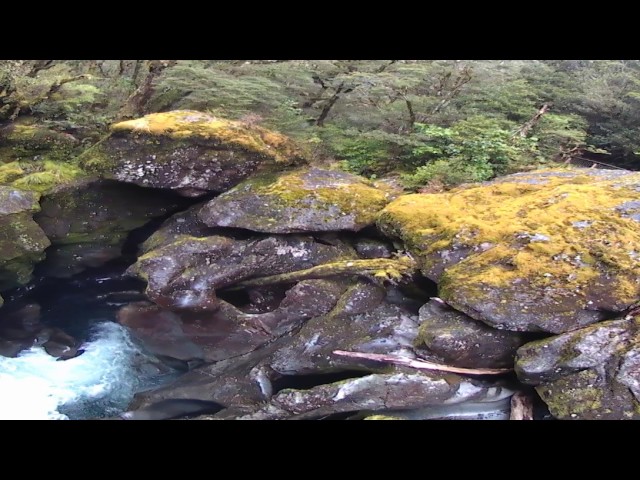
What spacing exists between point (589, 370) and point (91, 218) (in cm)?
852

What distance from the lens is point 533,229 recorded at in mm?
6930

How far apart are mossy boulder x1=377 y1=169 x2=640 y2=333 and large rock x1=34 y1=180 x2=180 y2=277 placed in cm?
470

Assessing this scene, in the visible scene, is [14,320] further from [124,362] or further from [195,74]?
[195,74]

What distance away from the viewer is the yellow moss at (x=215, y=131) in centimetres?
862

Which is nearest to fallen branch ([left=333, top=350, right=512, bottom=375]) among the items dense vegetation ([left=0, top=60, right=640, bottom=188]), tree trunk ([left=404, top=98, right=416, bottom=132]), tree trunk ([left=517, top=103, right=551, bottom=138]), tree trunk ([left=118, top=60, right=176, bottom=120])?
dense vegetation ([left=0, top=60, right=640, bottom=188])

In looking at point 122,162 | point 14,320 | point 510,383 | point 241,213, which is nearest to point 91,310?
point 14,320

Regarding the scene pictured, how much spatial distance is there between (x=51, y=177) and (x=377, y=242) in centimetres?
608

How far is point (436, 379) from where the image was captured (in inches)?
246

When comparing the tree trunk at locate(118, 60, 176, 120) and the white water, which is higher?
the tree trunk at locate(118, 60, 176, 120)

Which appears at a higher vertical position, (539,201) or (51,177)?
(539,201)

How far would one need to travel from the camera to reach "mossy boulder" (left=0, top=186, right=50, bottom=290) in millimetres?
8070

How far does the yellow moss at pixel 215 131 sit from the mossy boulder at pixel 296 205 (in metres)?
0.71

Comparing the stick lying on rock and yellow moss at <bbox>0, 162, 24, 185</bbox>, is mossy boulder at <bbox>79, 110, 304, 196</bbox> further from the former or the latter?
the stick lying on rock

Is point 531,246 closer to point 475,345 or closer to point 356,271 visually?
point 475,345
